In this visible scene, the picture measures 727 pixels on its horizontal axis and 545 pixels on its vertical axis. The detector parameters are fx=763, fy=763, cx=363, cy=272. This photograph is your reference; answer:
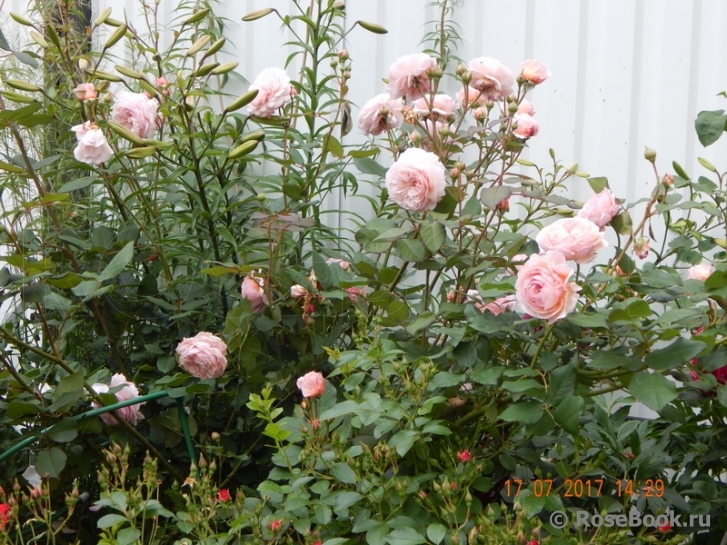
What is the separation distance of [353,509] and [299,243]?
88 centimetres

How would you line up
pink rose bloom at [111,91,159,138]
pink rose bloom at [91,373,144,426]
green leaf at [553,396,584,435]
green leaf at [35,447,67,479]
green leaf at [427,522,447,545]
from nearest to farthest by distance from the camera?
green leaf at [427,522,447,545] < green leaf at [553,396,584,435] < green leaf at [35,447,67,479] < pink rose bloom at [91,373,144,426] < pink rose bloom at [111,91,159,138]

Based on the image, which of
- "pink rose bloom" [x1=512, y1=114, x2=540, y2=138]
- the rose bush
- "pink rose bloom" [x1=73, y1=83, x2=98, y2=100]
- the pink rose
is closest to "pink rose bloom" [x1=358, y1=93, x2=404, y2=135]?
the rose bush

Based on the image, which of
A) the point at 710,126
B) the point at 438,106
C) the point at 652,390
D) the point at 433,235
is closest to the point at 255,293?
the point at 433,235

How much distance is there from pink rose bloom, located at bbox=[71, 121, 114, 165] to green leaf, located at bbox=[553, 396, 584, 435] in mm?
1040

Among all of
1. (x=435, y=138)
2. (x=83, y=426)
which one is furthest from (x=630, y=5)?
(x=83, y=426)

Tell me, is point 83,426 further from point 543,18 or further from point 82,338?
point 543,18

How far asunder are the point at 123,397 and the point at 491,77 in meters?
0.99

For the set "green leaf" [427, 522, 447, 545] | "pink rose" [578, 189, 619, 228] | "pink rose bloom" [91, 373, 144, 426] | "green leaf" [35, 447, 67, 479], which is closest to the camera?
"green leaf" [427, 522, 447, 545]

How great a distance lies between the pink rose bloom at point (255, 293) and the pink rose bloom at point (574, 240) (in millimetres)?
645

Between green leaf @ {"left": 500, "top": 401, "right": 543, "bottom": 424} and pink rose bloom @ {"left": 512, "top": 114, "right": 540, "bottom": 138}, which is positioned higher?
pink rose bloom @ {"left": 512, "top": 114, "right": 540, "bottom": 138}

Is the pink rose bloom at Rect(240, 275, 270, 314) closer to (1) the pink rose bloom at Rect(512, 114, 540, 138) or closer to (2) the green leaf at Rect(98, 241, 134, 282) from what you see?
(2) the green leaf at Rect(98, 241, 134, 282)

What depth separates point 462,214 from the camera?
4.81 ft

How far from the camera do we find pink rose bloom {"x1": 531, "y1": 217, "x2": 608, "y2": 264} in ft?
3.91

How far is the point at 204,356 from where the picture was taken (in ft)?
4.98
